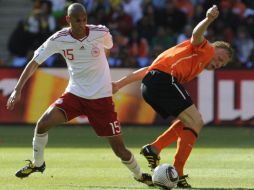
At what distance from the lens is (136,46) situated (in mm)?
21500

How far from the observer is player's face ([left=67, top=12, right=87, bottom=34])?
32.5 feet

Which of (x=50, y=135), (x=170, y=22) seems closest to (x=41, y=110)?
(x=50, y=135)

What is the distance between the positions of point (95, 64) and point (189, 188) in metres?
1.90

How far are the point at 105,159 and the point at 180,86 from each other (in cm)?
325

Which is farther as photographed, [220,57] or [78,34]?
[220,57]

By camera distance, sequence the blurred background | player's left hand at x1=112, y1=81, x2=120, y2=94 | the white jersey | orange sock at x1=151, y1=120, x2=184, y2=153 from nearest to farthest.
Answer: the white jersey → player's left hand at x1=112, y1=81, x2=120, y2=94 → orange sock at x1=151, y1=120, x2=184, y2=153 → the blurred background

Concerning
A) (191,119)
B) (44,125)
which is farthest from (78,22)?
(191,119)

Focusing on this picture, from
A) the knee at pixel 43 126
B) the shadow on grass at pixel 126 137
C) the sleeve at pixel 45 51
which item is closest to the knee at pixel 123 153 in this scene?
the knee at pixel 43 126

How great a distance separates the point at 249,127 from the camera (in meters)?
Answer: 18.4

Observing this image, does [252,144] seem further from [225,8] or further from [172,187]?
[225,8]

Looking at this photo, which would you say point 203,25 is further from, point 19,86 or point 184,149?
point 19,86

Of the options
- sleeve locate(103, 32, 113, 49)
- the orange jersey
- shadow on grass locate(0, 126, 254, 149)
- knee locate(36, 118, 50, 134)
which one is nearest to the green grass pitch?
shadow on grass locate(0, 126, 254, 149)

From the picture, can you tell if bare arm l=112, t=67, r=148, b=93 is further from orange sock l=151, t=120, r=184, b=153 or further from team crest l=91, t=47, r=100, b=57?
orange sock l=151, t=120, r=184, b=153

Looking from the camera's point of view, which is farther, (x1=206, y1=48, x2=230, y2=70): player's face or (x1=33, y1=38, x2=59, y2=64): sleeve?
(x1=206, y1=48, x2=230, y2=70): player's face
